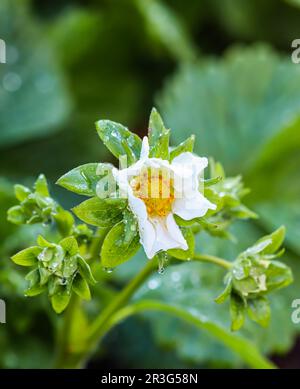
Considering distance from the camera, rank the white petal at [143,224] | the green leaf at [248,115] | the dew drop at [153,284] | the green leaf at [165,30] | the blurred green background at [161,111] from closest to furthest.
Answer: the white petal at [143,224], the dew drop at [153,284], the blurred green background at [161,111], the green leaf at [248,115], the green leaf at [165,30]

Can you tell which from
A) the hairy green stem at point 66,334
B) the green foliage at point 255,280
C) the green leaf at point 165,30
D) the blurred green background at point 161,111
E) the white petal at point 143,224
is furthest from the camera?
the green leaf at point 165,30

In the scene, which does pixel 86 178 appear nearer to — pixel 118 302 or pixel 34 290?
pixel 34 290

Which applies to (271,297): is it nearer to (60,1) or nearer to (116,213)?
(116,213)

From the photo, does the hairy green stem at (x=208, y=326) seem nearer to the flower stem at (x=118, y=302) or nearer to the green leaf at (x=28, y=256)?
the flower stem at (x=118, y=302)

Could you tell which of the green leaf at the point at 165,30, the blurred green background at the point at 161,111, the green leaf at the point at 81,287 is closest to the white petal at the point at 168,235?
the green leaf at the point at 81,287

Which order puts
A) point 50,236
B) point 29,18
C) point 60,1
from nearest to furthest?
point 50,236
point 29,18
point 60,1

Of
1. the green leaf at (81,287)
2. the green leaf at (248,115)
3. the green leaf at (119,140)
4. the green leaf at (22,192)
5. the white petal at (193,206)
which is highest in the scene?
the green leaf at (248,115)
